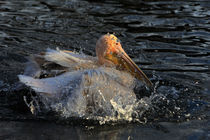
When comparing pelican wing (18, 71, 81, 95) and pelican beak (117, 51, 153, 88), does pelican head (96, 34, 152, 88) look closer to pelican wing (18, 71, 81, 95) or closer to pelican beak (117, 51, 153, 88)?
pelican beak (117, 51, 153, 88)

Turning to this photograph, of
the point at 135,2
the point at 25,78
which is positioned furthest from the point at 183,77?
the point at 135,2

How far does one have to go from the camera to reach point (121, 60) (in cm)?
589

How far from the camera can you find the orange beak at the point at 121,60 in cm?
574

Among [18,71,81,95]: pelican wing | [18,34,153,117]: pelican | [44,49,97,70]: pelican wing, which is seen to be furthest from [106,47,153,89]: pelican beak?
[18,71,81,95]: pelican wing

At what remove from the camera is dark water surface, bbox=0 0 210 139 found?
468 centimetres

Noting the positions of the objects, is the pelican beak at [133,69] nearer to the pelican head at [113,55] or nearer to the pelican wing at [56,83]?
the pelican head at [113,55]

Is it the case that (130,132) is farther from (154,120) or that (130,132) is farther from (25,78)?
(25,78)

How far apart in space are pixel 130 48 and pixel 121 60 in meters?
2.07

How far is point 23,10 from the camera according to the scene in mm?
10406

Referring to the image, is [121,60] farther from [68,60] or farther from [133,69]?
[68,60]

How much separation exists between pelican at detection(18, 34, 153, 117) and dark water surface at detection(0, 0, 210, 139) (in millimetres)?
277

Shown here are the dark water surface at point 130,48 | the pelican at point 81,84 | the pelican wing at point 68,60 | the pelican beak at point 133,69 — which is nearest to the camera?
the dark water surface at point 130,48

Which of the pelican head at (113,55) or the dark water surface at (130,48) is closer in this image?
the dark water surface at (130,48)

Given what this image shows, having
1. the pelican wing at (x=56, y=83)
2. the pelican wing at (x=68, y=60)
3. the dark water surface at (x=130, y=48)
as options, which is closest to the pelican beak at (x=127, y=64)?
the dark water surface at (x=130, y=48)
